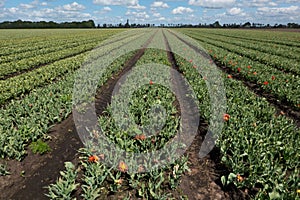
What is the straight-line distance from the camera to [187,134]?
5.27 metres

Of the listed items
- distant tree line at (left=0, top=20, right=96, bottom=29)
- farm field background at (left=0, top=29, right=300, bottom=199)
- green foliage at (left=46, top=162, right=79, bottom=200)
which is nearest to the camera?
green foliage at (left=46, top=162, right=79, bottom=200)

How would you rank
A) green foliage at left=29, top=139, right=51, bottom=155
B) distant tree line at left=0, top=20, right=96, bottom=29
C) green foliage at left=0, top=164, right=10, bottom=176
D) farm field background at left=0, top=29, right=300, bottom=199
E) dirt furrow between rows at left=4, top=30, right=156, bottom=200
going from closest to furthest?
farm field background at left=0, top=29, right=300, bottom=199 < dirt furrow between rows at left=4, top=30, right=156, bottom=200 < green foliage at left=0, top=164, right=10, bottom=176 < green foliage at left=29, top=139, right=51, bottom=155 < distant tree line at left=0, top=20, right=96, bottom=29

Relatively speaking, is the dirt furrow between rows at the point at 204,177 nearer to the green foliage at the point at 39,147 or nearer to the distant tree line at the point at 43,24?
the green foliage at the point at 39,147

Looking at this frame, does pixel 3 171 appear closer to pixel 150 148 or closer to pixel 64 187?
pixel 64 187

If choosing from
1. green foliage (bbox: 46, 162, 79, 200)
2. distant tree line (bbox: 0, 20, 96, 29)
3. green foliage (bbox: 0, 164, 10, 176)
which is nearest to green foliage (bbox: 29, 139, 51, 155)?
green foliage (bbox: 0, 164, 10, 176)

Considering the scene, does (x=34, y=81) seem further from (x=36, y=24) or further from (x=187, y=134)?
(x=36, y=24)

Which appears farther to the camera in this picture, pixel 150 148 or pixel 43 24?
pixel 43 24

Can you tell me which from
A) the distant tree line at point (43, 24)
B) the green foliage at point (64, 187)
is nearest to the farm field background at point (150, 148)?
the green foliage at point (64, 187)

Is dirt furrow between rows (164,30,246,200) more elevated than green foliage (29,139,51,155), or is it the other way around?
green foliage (29,139,51,155)

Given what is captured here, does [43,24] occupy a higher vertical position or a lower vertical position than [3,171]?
higher

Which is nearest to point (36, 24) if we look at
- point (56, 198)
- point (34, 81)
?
point (34, 81)

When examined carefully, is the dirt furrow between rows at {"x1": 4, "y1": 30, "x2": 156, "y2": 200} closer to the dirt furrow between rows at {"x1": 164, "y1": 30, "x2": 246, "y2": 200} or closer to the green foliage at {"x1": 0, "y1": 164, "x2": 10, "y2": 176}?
the green foliage at {"x1": 0, "y1": 164, "x2": 10, "y2": 176}

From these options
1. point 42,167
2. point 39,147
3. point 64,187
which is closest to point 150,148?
point 64,187

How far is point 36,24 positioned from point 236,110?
125803 millimetres
